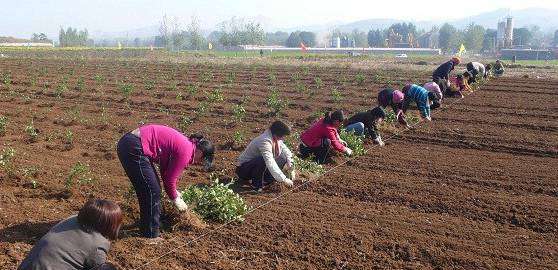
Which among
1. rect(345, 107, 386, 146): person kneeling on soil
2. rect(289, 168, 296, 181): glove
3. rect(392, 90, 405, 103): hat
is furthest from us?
rect(392, 90, 405, 103): hat

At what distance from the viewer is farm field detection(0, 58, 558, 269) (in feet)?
16.4

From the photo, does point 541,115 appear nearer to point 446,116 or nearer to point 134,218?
point 446,116

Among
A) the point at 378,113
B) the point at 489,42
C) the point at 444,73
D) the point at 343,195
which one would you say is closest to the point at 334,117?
the point at 343,195

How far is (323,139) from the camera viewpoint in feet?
26.8

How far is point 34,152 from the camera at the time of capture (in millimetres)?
8703

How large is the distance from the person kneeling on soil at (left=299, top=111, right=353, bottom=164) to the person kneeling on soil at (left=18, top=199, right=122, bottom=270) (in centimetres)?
457

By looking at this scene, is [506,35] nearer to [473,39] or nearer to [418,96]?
[473,39]

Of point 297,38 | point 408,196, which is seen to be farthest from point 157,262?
point 297,38

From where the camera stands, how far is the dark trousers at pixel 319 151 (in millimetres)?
8234

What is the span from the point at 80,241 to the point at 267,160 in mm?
3147

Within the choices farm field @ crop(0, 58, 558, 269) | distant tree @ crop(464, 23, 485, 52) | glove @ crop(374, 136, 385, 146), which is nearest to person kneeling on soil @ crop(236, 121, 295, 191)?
farm field @ crop(0, 58, 558, 269)

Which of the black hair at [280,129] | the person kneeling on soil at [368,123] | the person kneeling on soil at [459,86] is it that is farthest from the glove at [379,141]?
the person kneeling on soil at [459,86]

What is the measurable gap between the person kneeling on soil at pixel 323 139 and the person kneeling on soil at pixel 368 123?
2.79 feet

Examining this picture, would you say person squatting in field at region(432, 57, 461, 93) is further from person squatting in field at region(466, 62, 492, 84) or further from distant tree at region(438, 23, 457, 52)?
distant tree at region(438, 23, 457, 52)
